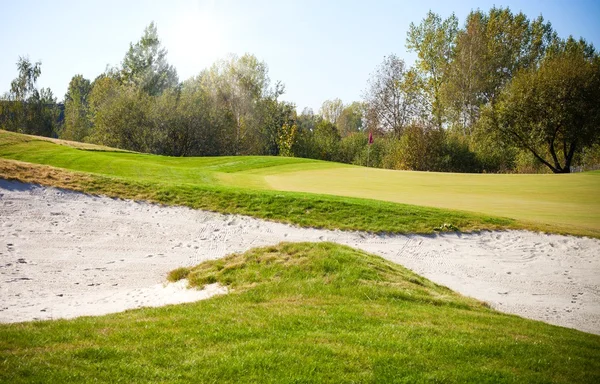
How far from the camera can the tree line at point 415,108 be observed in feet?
136

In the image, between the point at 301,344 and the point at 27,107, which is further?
the point at 27,107

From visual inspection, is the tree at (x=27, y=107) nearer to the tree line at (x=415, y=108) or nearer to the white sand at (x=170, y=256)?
the tree line at (x=415, y=108)

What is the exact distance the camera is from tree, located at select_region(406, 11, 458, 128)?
60.4 meters

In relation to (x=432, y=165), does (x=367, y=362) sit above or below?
below

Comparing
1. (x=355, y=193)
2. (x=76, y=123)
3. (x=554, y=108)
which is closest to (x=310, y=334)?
(x=355, y=193)

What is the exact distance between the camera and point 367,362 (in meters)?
5.01

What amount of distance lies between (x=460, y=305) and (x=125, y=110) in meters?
52.2

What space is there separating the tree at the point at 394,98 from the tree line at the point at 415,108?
15 centimetres

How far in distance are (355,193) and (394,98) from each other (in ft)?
150

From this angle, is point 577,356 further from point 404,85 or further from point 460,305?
point 404,85

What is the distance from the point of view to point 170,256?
1215 cm

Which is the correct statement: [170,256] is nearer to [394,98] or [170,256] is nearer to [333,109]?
[394,98]

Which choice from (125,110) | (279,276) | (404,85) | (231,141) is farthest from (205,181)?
(404,85)

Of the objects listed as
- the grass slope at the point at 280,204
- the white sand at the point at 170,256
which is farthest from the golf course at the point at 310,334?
the white sand at the point at 170,256
